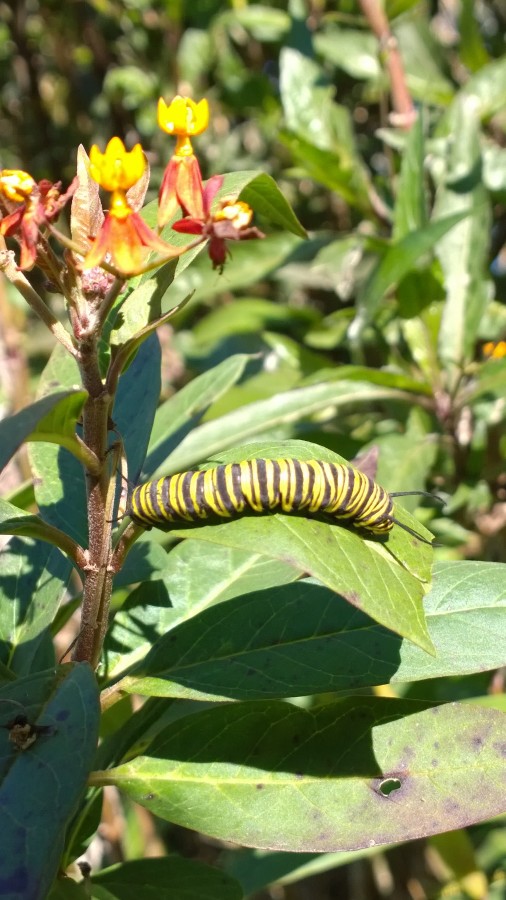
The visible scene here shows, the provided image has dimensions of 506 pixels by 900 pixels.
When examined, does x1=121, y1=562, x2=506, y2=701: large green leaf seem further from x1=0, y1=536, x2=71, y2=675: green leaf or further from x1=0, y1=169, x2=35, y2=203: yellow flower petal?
x1=0, y1=169, x2=35, y2=203: yellow flower petal

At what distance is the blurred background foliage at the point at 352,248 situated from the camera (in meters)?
2.08

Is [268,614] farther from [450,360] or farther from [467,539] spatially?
[450,360]

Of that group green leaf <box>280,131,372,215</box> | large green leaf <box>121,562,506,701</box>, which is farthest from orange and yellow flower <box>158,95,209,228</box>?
green leaf <box>280,131,372,215</box>

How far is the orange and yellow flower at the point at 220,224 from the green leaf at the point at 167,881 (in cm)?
81

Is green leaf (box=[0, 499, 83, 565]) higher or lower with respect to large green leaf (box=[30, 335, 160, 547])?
higher

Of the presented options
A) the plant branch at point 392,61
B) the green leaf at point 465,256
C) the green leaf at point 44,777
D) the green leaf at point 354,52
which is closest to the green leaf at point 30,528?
the green leaf at point 44,777

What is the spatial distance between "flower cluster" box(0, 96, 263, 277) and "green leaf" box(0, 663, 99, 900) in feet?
1.42

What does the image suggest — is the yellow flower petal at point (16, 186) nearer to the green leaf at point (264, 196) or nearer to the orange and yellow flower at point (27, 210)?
the orange and yellow flower at point (27, 210)

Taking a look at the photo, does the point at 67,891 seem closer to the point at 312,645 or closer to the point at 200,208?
the point at 312,645

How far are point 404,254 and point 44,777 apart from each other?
132 centimetres

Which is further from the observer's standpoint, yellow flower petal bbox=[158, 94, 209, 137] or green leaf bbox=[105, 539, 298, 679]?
green leaf bbox=[105, 539, 298, 679]

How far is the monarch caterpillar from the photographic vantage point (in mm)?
964

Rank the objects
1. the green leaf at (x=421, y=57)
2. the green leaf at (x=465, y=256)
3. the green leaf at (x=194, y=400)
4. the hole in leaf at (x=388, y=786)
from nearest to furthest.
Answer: the hole in leaf at (x=388, y=786), the green leaf at (x=194, y=400), the green leaf at (x=465, y=256), the green leaf at (x=421, y=57)

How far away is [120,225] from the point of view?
0.86 metres
